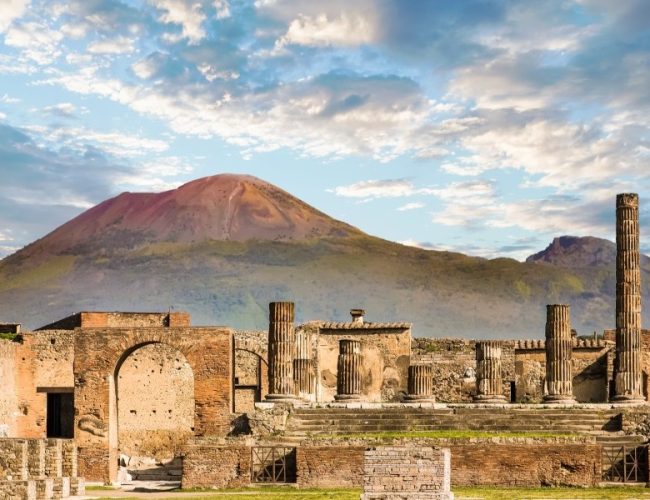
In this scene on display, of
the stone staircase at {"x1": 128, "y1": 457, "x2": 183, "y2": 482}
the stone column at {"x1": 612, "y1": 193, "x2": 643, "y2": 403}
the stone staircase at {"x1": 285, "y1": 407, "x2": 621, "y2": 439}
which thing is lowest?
the stone staircase at {"x1": 128, "y1": 457, "x2": 183, "y2": 482}

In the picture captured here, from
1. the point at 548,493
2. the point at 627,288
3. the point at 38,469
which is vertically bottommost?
the point at 548,493

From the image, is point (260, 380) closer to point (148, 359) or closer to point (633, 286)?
point (148, 359)

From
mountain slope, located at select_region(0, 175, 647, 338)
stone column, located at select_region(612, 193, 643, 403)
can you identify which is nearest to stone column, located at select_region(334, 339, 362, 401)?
stone column, located at select_region(612, 193, 643, 403)

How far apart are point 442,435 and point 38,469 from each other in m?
9.36

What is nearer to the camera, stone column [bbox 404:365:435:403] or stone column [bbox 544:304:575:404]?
stone column [bbox 544:304:575:404]

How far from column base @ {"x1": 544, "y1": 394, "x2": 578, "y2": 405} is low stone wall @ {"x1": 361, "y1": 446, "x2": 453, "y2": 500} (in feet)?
46.3

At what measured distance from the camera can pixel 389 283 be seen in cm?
18238

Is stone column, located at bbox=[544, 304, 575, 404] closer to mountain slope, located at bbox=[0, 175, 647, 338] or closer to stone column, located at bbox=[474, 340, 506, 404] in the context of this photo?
stone column, located at bbox=[474, 340, 506, 404]

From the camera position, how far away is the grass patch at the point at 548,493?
2681cm

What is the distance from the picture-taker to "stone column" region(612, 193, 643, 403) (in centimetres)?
3959

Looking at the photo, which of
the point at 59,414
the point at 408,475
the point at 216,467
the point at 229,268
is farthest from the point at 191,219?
the point at 408,475

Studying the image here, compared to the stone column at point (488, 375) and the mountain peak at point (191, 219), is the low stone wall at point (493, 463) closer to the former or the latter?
the stone column at point (488, 375)

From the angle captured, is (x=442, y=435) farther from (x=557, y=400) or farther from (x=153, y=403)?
(x=153, y=403)

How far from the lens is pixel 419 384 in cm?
4022
